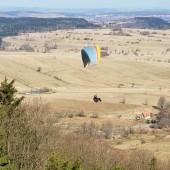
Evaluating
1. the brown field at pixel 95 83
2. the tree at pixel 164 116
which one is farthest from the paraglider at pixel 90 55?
the tree at pixel 164 116

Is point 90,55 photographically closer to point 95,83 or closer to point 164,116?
point 164,116

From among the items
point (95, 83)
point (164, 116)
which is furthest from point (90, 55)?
point (95, 83)

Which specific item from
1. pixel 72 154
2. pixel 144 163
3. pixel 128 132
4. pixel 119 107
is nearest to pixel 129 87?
pixel 119 107

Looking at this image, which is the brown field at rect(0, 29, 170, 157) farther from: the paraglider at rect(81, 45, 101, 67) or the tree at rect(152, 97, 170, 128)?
the paraglider at rect(81, 45, 101, 67)

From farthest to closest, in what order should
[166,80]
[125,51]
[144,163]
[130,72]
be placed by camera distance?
[125,51], [130,72], [166,80], [144,163]

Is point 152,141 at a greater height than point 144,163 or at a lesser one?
lesser

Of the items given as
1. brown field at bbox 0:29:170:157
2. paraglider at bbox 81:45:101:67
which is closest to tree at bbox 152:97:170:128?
brown field at bbox 0:29:170:157

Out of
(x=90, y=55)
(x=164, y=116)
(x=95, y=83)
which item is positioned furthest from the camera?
(x=95, y=83)

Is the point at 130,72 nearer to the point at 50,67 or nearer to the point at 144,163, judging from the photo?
the point at 50,67

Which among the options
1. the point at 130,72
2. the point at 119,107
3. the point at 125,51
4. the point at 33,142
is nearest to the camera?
the point at 33,142

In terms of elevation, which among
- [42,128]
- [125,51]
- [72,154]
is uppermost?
[42,128]

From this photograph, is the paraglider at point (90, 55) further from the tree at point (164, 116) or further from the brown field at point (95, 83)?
the tree at point (164, 116)
